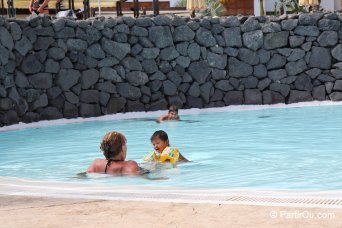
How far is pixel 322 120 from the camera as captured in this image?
13977 mm

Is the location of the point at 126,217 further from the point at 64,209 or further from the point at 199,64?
the point at 199,64

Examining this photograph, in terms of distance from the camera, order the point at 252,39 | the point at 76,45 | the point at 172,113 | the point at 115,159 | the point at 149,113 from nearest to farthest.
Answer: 1. the point at 115,159
2. the point at 172,113
3. the point at 76,45
4. the point at 149,113
5. the point at 252,39

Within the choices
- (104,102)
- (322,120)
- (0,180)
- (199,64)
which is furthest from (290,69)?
(0,180)

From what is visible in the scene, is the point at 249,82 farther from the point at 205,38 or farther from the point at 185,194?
the point at 185,194

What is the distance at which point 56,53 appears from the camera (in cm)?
1510

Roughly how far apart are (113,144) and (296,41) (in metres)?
11.0

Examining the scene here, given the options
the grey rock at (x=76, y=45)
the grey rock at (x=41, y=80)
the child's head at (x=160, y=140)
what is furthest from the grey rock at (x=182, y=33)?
the child's head at (x=160, y=140)

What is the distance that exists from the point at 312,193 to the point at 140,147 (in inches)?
234

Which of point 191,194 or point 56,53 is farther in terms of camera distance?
point 56,53

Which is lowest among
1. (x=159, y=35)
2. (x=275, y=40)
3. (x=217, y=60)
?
(x=217, y=60)

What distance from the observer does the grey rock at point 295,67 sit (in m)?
17.4

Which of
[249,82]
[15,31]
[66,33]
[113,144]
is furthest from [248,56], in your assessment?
[113,144]

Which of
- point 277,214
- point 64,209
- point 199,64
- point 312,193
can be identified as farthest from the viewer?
point 199,64

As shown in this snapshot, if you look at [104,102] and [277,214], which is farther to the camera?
[104,102]
